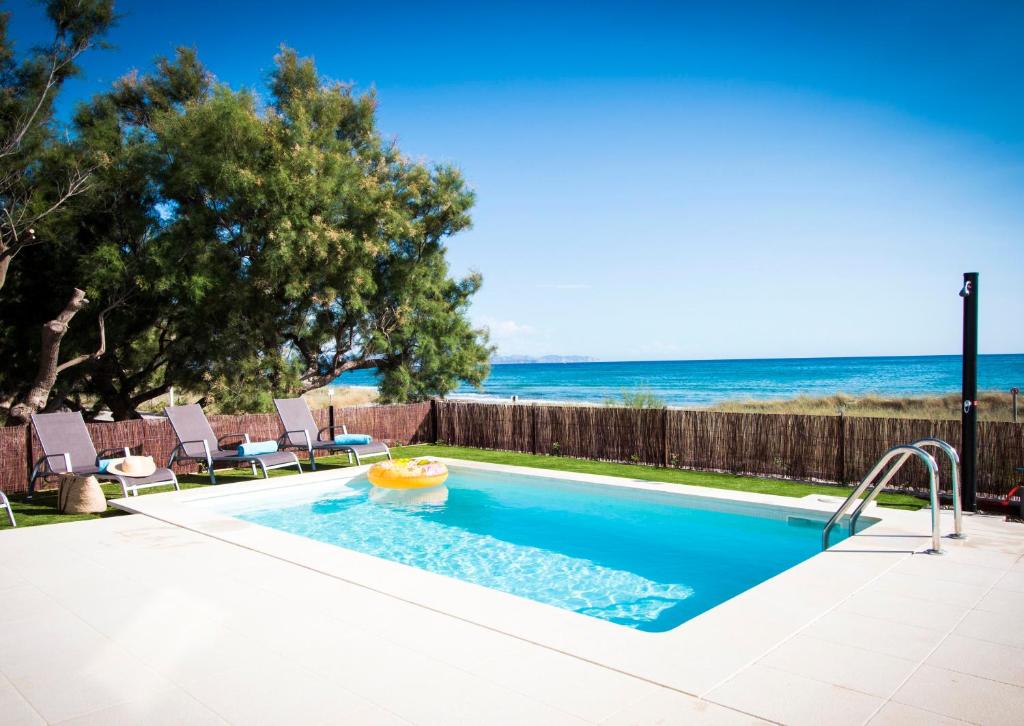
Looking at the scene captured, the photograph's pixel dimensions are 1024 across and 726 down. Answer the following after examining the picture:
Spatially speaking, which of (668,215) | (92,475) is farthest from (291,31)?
(668,215)

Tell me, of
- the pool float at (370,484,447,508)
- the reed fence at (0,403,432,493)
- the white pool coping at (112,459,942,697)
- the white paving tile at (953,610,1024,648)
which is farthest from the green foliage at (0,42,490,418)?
the white paving tile at (953,610,1024,648)

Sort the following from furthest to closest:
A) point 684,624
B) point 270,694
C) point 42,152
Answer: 1. point 42,152
2. point 684,624
3. point 270,694

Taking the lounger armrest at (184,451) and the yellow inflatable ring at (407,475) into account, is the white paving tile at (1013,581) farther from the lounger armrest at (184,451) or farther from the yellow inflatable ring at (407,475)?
the lounger armrest at (184,451)

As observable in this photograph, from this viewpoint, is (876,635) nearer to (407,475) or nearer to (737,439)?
A: (407,475)

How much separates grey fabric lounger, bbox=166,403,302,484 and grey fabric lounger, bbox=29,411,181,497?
0.81 meters

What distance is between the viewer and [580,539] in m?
6.89

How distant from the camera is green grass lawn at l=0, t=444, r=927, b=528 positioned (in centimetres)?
750

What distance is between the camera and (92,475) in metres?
7.98

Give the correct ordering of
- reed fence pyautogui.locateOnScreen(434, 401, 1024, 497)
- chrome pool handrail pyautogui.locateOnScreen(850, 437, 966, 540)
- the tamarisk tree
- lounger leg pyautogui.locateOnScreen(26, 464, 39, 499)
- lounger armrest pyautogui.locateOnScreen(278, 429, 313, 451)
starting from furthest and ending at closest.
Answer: the tamarisk tree, lounger armrest pyautogui.locateOnScreen(278, 429, 313, 451), lounger leg pyautogui.locateOnScreen(26, 464, 39, 499), reed fence pyautogui.locateOnScreen(434, 401, 1024, 497), chrome pool handrail pyautogui.locateOnScreen(850, 437, 966, 540)

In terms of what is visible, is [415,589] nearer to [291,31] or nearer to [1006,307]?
[291,31]

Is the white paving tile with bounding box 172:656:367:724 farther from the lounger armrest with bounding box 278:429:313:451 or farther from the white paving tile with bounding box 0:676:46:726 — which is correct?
the lounger armrest with bounding box 278:429:313:451

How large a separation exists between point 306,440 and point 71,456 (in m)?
3.21

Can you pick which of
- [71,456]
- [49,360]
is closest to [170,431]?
[71,456]

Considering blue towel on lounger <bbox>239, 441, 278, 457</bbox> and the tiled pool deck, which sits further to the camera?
blue towel on lounger <bbox>239, 441, 278, 457</bbox>
